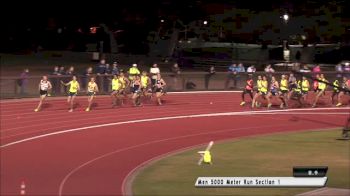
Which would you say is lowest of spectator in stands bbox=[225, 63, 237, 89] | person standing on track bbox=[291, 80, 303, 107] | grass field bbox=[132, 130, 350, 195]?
grass field bbox=[132, 130, 350, 195]

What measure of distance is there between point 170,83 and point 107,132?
11681 mm

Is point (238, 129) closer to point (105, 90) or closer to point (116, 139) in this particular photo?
point (116, 139)

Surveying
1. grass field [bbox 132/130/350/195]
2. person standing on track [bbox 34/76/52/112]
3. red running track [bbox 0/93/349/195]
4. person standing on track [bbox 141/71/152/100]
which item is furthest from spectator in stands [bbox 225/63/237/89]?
grass field [bbox 132/130/350/195]

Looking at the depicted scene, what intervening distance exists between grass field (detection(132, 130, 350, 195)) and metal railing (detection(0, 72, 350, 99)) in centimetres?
1091

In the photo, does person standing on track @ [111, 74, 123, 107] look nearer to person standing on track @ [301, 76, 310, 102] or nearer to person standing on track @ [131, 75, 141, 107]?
person standing on track @ [131, 75, 141, 107]

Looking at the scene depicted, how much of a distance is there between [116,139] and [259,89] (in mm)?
9066

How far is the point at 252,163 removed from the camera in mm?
15266

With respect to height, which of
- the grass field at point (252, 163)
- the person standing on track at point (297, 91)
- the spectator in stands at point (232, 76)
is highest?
the spectator in stands at point (232, 76)

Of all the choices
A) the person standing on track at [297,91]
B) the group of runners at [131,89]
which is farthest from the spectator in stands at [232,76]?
the group of runners at [131,89]

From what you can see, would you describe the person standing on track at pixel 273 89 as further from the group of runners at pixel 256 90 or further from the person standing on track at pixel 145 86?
the person standing on track at pixel 145 86

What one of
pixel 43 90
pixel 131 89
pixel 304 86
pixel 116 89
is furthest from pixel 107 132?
pixel 304 86

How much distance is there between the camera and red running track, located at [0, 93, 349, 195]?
13477mm

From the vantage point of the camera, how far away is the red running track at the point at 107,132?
531 inches

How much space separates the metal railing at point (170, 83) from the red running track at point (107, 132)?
1.16 m
